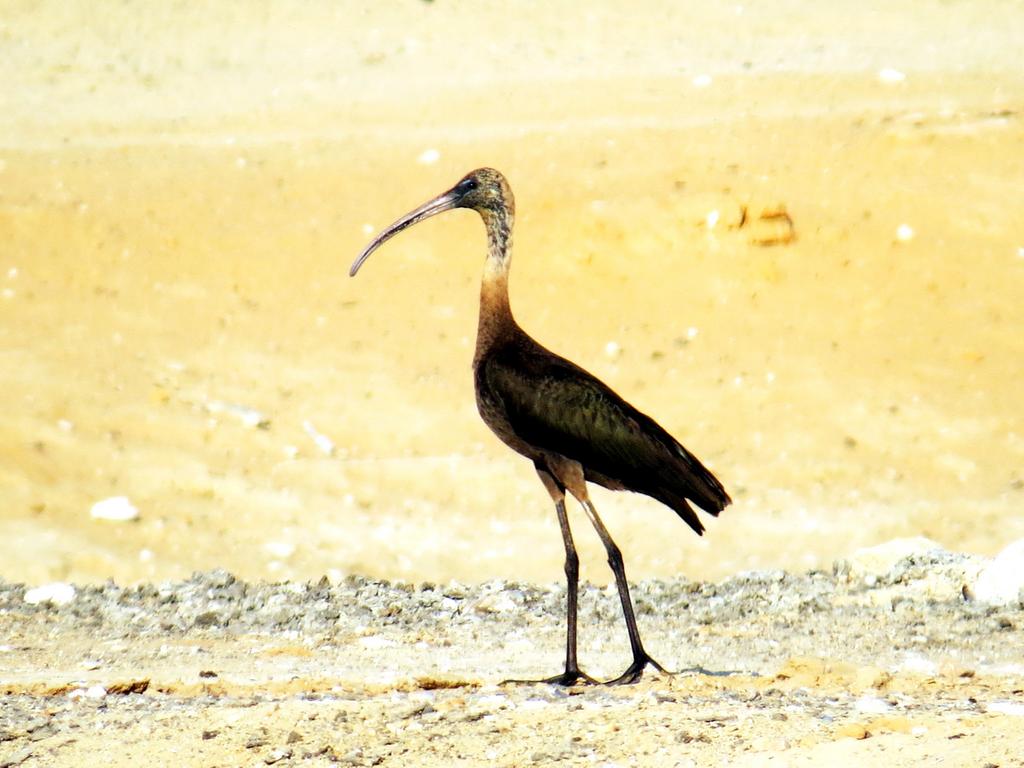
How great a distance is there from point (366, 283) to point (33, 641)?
27.0 ft

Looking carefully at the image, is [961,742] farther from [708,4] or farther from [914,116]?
[708,4]

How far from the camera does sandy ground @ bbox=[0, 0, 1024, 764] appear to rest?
13070 mm

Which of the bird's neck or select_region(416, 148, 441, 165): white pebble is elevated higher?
select_region(416, 148, 441, 165): white pebble

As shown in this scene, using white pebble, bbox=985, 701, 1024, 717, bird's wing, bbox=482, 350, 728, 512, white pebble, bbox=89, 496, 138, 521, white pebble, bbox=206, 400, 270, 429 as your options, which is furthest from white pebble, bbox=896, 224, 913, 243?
white pebble, bbox=985, 701, 1024, 717

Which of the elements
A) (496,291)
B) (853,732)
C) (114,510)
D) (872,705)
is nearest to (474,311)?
(114,510)

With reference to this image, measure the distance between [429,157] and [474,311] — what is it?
349 cm

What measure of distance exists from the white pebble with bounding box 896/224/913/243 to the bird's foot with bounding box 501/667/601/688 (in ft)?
32.6

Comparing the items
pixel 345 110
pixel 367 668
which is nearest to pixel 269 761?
pixel 367 668

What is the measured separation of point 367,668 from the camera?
8664mm

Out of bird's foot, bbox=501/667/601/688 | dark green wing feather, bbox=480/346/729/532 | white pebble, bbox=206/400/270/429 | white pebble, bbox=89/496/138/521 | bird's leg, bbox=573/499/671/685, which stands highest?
white pebble, bbox=206/400/270/429

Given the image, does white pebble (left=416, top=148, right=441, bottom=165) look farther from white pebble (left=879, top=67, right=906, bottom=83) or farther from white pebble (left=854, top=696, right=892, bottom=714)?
white pebble (left=854, top=696, right=892, bottom=714)

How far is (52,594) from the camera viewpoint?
10.6m

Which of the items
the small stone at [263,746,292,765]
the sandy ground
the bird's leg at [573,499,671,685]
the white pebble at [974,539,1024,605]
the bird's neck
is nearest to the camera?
the small stone at [263,746,292,765]

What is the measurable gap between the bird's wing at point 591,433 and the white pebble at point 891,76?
1489 cm
